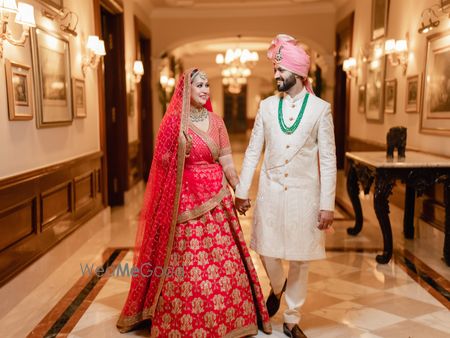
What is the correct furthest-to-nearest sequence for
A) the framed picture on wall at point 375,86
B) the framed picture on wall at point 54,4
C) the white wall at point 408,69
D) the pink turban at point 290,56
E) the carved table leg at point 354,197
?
1. the framed picture on wall at point 375,86
2. the carved table leg at point 354,197
3. the white wall at point 408,69
4. the framed picture on wall at point 54,4
5. the pink turban at point 290,56

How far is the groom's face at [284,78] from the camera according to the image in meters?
2.46

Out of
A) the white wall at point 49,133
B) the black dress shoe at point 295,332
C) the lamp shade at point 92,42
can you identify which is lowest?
the black dress shoe at point 295,332

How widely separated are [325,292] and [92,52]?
3.40m

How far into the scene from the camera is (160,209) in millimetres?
2586

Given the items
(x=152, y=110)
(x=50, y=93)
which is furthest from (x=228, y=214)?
(x=152, y=110)

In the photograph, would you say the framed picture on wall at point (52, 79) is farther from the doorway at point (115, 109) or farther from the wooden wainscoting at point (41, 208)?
the doorway at point (115, 109)

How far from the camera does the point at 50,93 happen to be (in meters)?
3.82

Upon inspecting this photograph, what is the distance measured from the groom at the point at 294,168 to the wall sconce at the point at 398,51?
10.5 ft

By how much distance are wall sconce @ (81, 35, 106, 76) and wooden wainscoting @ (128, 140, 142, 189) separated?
2.52m

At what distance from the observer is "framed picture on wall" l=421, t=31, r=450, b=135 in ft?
13.9

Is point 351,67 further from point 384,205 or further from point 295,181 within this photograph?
point 295,181

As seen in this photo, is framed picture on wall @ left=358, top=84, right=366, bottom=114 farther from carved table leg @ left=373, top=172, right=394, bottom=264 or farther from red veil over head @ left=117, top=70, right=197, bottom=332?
red veil over head @ left=117, top=70, right=197, bottom=332

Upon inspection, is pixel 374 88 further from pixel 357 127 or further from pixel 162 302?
pixel 162 302

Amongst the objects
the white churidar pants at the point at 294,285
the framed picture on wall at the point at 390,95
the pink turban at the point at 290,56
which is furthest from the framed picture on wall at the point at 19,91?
the framed picture on wall at the point at 390,95
